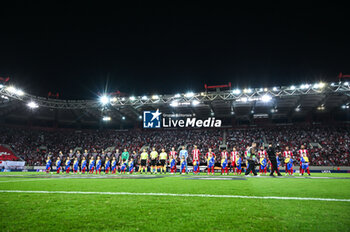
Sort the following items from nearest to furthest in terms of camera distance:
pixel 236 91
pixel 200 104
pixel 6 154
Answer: pixel 236 91
pixel 200 104
pixel 6 154

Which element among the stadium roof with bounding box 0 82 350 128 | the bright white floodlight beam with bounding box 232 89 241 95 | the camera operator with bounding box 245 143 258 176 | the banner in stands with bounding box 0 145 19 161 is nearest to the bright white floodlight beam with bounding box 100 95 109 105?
the stadium roof with bounding box 0 82 350 128

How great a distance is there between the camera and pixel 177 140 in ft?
108

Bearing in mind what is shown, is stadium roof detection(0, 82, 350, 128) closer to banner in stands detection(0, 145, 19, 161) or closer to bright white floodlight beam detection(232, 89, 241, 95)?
bright white floodlight beam detection(232, 89, 241, 95)

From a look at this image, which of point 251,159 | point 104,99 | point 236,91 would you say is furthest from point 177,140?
point 251,159

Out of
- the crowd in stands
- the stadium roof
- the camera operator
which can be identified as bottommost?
the camera operator

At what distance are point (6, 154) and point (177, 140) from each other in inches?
936

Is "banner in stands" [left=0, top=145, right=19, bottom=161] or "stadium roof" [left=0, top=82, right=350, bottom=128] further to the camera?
"banner in stands" [left=0, top=145, right=19, bottom=161]

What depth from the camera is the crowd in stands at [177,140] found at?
2627 cm

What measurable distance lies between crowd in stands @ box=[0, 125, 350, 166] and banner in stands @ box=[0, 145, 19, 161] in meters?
0.81

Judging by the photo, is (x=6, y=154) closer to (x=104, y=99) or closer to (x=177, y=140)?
(x=104, y=99)

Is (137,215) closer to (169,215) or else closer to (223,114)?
(169,215)

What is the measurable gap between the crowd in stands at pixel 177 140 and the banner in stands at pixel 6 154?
812 mm

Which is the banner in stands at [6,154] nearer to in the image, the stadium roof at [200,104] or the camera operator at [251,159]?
the stadium roof at [200,104]

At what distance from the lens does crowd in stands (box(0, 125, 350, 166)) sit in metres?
26.3
